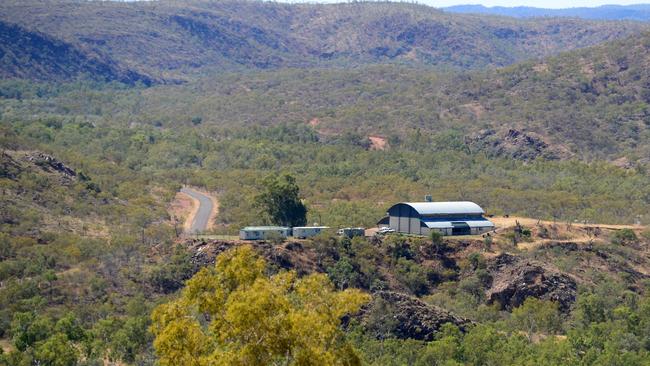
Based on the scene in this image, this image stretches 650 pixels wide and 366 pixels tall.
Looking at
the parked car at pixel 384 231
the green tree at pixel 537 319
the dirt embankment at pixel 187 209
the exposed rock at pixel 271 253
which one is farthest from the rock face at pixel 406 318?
the dirt embankment at pixel 187 209

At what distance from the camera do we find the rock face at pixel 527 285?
252 ft

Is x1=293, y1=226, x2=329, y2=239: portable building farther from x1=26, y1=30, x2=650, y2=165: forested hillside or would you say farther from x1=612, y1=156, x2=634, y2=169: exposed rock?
x1=26, y1=30, x2=650, y2=165: forested hillside

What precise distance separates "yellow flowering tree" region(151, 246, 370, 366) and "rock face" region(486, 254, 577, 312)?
165 feet

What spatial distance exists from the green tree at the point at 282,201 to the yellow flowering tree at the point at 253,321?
5488 centimetres

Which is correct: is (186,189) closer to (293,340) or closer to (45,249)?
(45,249)

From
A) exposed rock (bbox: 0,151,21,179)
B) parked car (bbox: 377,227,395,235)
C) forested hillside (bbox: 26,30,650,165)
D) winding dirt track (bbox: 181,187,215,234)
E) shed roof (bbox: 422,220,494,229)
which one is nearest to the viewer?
parked car (bbox: 377,227,395,235)

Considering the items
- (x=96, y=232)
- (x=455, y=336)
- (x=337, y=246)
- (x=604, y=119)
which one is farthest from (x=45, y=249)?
(x=604, y=119)

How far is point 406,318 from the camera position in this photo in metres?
68.2

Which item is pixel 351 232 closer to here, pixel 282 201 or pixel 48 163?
pixel 282 201

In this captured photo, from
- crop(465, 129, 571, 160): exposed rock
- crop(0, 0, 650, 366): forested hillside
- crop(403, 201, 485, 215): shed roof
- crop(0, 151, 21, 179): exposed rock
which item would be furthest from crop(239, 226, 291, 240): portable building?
crop(465, 129, 571, 160): exposed rock

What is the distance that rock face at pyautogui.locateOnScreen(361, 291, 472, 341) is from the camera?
67.1 m

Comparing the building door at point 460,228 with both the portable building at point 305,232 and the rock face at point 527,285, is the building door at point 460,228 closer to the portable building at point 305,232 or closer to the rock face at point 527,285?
the rock face at point 527,285

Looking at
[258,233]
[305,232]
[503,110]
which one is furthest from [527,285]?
[503,110]

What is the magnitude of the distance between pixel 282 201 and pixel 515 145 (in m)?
70.2
